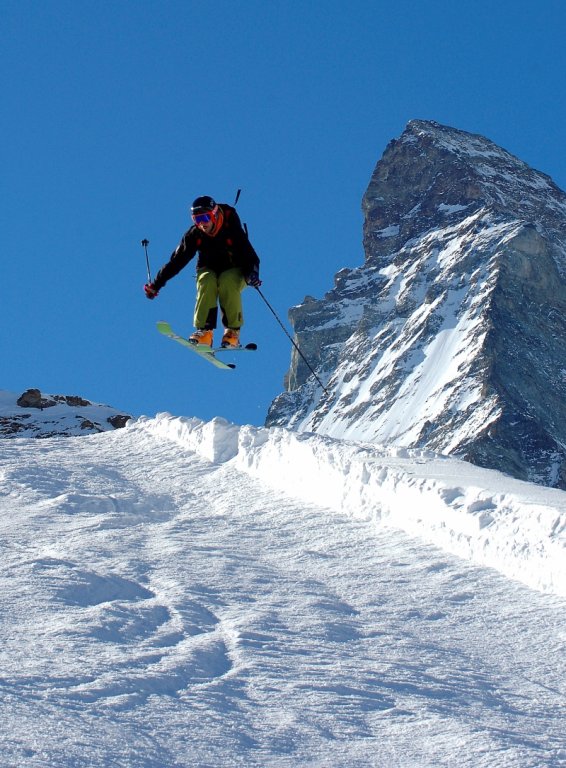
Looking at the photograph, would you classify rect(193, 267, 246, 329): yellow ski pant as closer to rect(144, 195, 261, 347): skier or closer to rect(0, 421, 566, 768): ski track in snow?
rect(144, 195, 261, 347): skier

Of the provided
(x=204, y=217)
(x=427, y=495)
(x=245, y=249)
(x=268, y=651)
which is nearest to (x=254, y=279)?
(x=245, y=249)

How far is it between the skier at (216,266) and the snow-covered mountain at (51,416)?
26290 millimetres

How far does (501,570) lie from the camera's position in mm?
7543

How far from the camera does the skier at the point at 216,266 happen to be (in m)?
12.3

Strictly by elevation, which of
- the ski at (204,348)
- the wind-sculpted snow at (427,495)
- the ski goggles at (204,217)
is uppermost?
the ski goggles at (204,217)

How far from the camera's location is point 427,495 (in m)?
9.41

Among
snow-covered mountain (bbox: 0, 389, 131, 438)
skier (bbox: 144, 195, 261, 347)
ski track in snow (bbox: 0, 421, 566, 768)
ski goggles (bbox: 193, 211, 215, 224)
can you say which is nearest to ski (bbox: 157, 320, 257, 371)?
skier (bbox: 144, 195, 261, 347)

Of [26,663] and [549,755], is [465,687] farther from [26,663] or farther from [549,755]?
[26,663]

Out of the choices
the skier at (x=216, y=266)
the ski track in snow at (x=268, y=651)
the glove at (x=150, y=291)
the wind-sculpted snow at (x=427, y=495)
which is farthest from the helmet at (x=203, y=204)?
the ski track in snow at (x=268, y=651)

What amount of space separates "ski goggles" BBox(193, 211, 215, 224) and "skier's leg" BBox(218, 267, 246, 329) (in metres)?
0.94

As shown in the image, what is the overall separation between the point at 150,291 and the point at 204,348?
1126mm

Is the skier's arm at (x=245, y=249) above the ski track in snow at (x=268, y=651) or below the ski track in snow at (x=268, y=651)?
above

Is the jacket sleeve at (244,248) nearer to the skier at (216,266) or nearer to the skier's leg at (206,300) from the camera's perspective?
the skier at (216,266)

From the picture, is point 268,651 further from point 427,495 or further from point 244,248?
point 244,248
